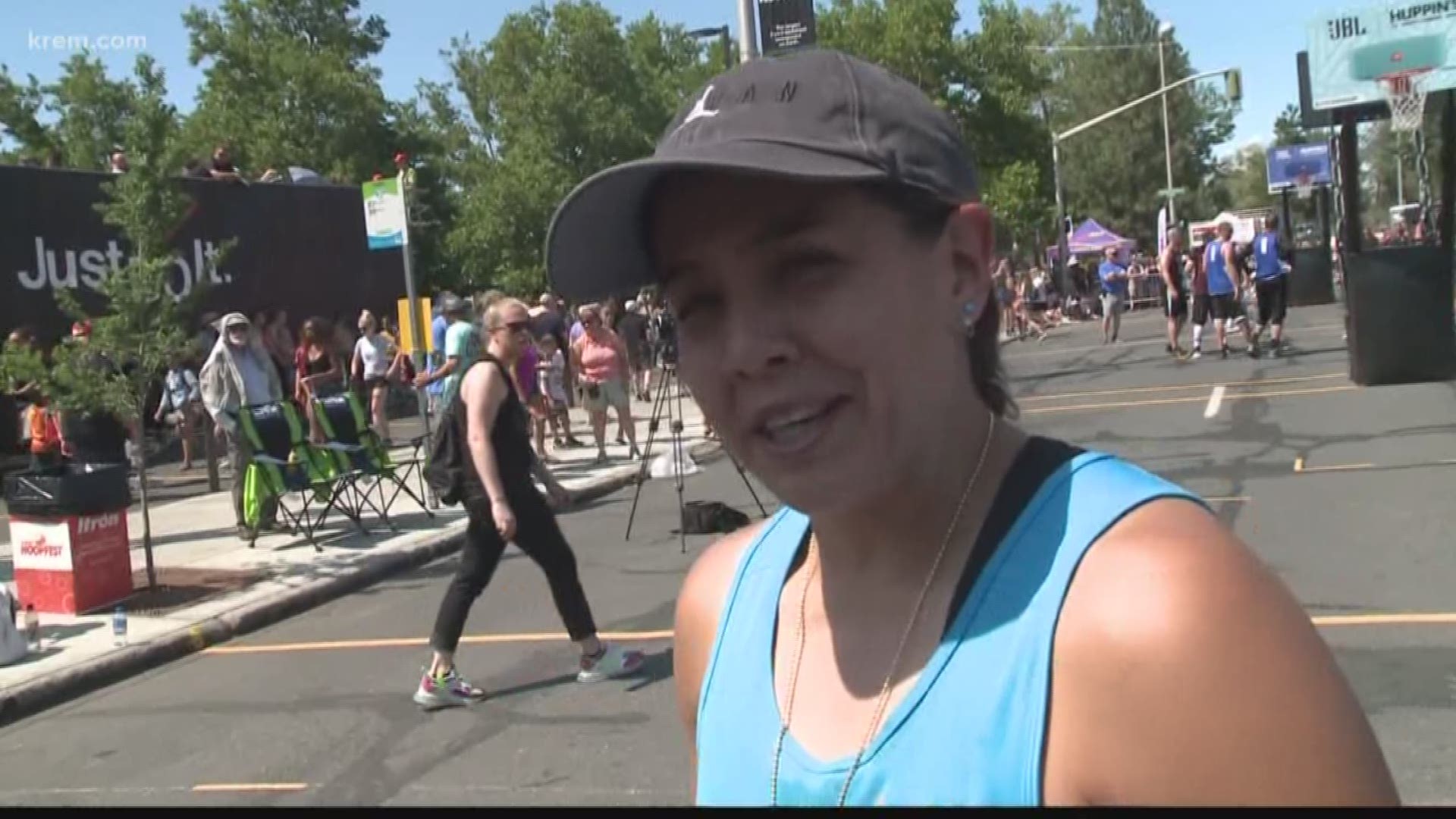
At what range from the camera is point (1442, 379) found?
1302cm

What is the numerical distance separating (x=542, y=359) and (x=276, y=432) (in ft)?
16.7

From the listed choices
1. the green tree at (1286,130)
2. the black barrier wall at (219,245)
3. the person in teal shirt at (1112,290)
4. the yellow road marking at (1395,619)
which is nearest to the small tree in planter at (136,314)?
the black barrier wall at (219,245)

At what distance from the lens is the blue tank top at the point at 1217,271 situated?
57.0 feet

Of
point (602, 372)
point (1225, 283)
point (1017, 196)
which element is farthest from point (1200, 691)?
point (1017, 196)

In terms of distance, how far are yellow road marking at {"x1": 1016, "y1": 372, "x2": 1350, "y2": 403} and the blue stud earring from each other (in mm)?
13618

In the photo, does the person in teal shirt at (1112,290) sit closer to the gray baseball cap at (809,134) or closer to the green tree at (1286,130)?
the gray baseball cap at (809,134)

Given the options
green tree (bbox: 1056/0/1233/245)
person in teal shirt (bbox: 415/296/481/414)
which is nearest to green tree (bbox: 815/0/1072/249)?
person in teal shirt (bbox: 415/296/481/414)

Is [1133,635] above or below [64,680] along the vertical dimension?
above

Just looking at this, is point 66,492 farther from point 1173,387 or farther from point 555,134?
point 555,134

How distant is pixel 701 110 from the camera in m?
1.29

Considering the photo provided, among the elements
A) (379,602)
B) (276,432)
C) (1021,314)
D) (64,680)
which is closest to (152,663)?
(64,680)

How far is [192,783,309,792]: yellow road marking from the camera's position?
5027mm

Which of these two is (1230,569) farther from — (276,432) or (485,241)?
(485,241)

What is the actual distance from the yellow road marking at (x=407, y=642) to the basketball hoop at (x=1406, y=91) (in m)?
9.42
